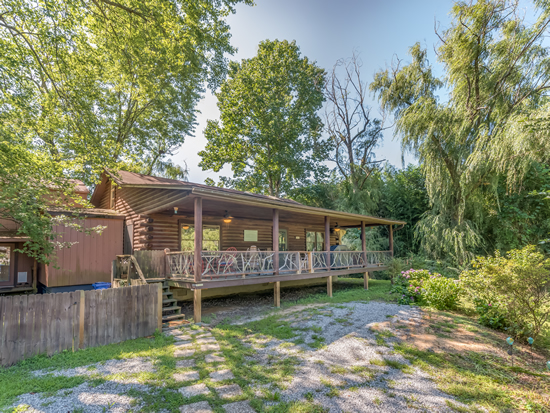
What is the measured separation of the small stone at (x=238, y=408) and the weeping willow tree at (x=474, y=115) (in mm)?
11290

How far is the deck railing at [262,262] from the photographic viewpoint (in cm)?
834

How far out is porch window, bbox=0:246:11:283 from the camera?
10875 mm

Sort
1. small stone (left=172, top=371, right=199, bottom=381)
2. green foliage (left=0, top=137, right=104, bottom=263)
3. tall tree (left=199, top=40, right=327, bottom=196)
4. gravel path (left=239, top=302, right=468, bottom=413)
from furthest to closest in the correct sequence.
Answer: tall tree (left=199, top=40, right=327, bottom=196), green foliage (left=0, top=137, right=104, bottom=263), small stone (left=172, top=371, right=199, bottom=381), gravel path (left=239, top=302, right=468, bottom=413)

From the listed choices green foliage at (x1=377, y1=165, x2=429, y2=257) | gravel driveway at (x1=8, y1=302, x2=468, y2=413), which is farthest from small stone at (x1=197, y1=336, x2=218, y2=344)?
green foliage at (x1=377, y1=165, x2=429, y2=257)

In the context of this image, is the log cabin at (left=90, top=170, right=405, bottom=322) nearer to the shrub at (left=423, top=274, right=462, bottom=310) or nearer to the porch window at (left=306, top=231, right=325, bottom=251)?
the porch window at (left=306, top=231, right=325, bottom=251)

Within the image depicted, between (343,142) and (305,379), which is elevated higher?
(343,142)

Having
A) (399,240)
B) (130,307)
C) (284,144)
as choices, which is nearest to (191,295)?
(130,307)

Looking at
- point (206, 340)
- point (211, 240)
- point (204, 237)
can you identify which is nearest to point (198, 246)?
point (206, 340)

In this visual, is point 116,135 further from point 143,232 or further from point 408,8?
point 408,8

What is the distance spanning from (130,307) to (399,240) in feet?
55.0

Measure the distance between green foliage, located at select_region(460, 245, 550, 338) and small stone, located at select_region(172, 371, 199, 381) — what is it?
21.0ft

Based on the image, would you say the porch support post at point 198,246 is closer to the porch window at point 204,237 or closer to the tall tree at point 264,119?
the porch window at point 204,237

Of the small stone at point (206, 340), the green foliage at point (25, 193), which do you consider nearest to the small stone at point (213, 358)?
the small stone at point (206, 340)

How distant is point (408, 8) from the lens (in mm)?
12016
